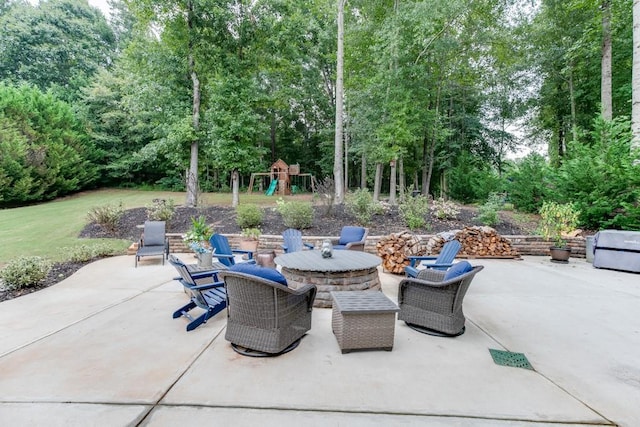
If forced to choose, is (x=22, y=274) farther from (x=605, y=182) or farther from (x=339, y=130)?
(x=605, y=182)

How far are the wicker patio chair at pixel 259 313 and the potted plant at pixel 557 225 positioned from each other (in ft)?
20.3

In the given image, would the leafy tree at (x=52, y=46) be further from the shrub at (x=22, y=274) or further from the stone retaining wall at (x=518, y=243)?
the stone retaining wall at (x=518, y=243)

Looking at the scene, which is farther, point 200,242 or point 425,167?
point 425,167

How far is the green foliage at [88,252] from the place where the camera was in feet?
19.9

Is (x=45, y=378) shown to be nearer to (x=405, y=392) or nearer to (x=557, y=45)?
(x=405, y=392)

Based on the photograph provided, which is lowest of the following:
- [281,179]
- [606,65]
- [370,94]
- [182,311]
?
[182,311]

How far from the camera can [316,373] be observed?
235 centimetres

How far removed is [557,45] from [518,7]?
2.31m

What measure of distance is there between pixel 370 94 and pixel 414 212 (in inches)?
249

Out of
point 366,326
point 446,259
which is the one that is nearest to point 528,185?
point 446,259

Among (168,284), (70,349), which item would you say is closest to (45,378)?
(70,349)

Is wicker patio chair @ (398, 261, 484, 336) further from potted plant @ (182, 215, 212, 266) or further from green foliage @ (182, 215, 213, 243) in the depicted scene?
green foliage @ (182, 215, 213, 243)

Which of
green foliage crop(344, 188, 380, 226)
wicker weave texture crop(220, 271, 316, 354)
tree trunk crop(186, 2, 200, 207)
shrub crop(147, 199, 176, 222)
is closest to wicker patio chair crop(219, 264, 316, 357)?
wicker weave texture crop(220, 271, 316, 354)

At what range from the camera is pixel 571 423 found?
1797mm
